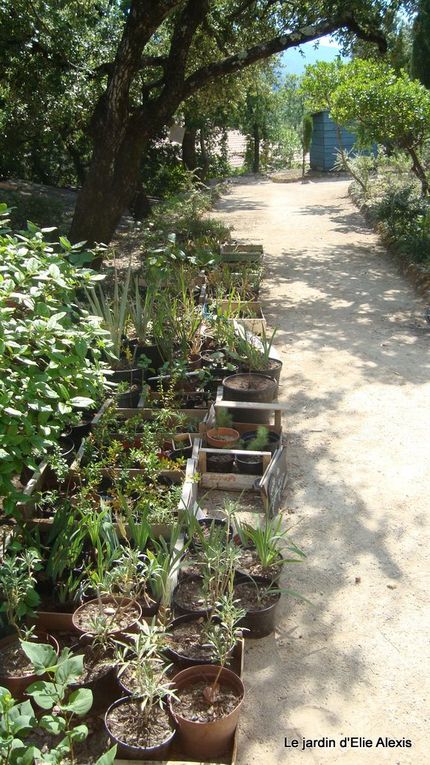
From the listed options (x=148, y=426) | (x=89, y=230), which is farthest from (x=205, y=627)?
(x=89, y=230)

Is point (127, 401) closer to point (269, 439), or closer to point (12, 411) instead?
point (269, 439)

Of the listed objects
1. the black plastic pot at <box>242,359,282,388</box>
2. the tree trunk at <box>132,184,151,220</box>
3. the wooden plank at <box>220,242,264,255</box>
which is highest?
the tree trunk at <box>132,184,151,220</box>

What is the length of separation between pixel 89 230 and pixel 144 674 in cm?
641

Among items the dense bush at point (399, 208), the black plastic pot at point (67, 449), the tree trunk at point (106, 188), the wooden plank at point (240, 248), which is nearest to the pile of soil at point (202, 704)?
the black plastic pot at point (67, 449)

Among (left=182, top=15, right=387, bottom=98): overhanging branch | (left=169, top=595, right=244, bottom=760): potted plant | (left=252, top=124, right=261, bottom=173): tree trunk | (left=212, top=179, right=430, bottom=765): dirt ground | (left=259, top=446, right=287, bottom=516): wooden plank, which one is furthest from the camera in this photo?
(left=252, top=124, right=261, bottom=173): tree trunk

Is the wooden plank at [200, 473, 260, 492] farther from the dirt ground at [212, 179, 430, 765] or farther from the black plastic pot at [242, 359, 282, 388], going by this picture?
the black plastic pot at [242, 359, 282, 388]

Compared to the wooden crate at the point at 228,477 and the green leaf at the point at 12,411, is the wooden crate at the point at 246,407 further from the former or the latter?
the green leaf at the point at 12,411

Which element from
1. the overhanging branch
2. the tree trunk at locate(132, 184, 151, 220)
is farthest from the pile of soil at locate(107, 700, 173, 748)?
the tree trunk at locate(132, 184, 151, 220)

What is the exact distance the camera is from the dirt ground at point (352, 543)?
260cm

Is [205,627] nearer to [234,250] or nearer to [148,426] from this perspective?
[148,426]

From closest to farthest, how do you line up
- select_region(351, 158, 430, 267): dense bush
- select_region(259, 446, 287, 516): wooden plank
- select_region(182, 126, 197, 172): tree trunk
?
1. select_region(259, 446, 287, 516): wooden plank
2. select_region(351, 158, 430, 267): dense bush
3. select_region(182, 126, 197, 172): tree trunk

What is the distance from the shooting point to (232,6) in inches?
392

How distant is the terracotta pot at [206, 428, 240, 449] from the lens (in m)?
4.37

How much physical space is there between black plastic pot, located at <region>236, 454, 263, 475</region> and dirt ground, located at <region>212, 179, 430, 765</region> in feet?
0.76
